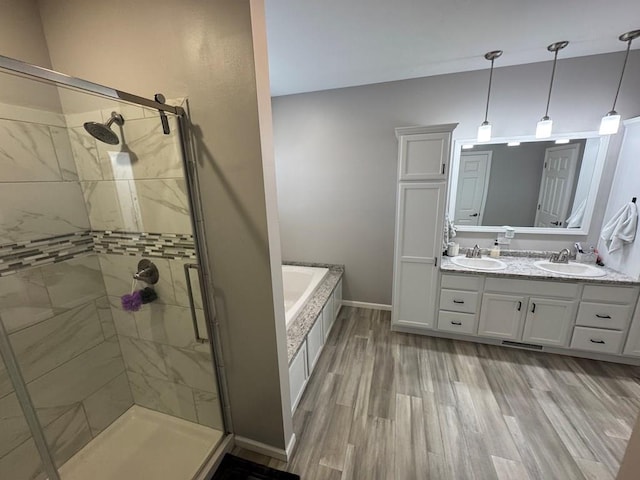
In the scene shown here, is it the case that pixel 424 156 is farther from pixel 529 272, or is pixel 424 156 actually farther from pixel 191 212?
pixel 191 212

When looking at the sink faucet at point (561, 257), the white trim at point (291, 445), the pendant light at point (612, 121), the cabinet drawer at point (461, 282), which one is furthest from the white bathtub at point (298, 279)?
the pendant light at point (612, 121)

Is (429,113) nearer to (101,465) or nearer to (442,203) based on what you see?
(442,203)

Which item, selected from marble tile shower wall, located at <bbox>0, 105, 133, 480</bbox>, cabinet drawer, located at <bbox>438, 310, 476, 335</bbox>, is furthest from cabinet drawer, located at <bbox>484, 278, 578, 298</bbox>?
marble tile shower wall, located at <bbox>0, 105, 133, 480</bbox>

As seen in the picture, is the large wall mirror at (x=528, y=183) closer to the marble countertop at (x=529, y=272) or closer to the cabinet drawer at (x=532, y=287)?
the marble countertop at (x=529, y=272)

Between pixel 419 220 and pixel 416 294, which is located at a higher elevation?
pixel 419 220

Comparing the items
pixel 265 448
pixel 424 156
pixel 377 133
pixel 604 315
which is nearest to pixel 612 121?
pixel 424 156

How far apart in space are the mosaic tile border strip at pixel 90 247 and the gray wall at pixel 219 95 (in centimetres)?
24

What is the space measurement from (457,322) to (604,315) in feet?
3.65

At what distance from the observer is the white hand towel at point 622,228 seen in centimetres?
208

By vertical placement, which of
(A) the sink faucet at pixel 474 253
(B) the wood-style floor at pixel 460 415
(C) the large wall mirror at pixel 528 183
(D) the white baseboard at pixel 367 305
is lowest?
(B) the wood-style floor at pixel 460 415

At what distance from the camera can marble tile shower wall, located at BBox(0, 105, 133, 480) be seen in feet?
4.02

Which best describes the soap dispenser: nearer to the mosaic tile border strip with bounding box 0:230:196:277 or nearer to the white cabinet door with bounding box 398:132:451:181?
the white cabinet door with bounding box 398:132:451:181

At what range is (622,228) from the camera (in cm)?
213

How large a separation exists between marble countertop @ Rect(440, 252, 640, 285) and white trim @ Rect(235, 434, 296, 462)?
193cm
